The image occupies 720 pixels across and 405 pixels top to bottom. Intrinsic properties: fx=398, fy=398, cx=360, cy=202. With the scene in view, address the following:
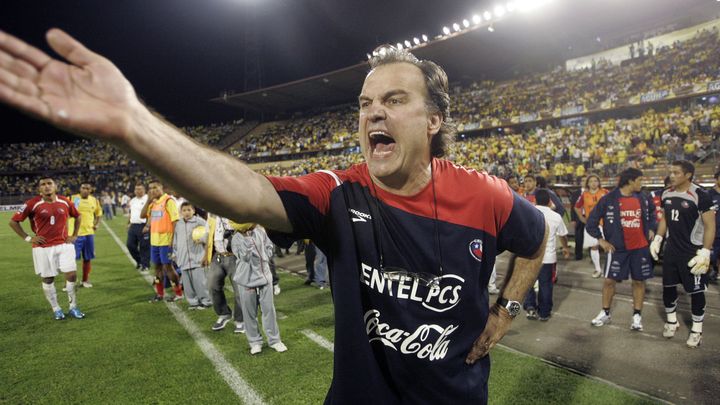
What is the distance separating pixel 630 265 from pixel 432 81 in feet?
19.6

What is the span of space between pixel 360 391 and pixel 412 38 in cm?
4026

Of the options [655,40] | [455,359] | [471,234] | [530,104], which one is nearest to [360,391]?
[455,359]

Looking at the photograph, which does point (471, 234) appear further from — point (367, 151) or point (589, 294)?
point (589, 294)

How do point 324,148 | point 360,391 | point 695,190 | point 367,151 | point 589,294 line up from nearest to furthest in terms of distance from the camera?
point 360,391
point 367,151
point 695,190
point 589,294
point 324,148

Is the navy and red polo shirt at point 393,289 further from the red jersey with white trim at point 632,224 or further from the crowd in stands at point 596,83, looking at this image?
the crowd in stands at point 596,83

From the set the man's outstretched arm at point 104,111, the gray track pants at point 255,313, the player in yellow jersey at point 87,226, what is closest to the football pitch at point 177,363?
the gray track pants at point 255,313

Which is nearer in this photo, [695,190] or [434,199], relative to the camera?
[434,199]

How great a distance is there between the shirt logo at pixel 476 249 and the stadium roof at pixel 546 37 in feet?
99.9

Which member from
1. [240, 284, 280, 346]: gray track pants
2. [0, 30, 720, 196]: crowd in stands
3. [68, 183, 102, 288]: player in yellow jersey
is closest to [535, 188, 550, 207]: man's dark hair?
[240, 284, 280, 346]: gray track pants

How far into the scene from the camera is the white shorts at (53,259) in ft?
23.4

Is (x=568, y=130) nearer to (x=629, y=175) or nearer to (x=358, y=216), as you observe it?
(x=629, y=175)

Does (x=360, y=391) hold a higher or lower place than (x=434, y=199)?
lower

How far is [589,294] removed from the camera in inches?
314

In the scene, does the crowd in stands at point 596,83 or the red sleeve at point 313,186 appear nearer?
the red sleeve at point 313,186
